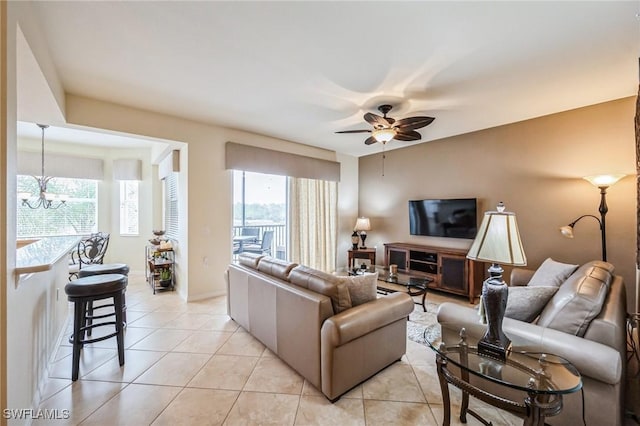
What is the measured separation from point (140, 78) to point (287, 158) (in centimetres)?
261

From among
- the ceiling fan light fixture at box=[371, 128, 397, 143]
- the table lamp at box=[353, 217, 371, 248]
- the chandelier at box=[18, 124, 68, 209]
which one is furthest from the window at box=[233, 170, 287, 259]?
the chandelier at box=[18, 124, 68, 209]

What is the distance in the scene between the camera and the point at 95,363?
7.67 feet

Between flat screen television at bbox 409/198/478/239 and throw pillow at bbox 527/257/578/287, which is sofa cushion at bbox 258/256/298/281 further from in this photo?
flat screen television at bbox 409/198/478/239

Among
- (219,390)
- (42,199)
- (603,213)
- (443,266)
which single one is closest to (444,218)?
(443,266)

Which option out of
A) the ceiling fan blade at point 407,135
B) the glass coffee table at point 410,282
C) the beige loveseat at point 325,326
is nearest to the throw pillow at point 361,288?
the beige loveseat at point 325,326

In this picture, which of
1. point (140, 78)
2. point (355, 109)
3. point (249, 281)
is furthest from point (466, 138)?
point (140, 78)

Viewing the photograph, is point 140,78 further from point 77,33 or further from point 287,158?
point 287,158

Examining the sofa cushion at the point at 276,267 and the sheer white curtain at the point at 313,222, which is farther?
the sheer white curtain at the point at 313,222

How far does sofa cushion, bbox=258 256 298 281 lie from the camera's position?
2.44 m

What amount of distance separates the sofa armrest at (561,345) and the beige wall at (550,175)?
103 inches

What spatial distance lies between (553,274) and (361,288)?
209 cm

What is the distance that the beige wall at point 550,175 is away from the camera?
3.18m

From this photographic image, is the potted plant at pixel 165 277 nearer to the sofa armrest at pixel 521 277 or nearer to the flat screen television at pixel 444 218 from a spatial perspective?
the flat screen television at pixel 444 218

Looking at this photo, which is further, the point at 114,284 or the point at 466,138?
the point at 466,138
